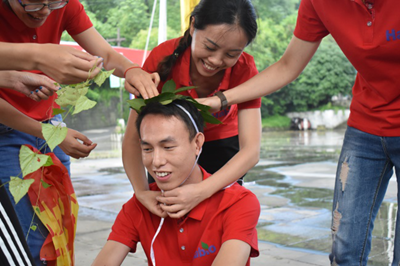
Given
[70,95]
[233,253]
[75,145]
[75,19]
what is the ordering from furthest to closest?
[75,19] < [75,145] < [233,253] < [70,95]

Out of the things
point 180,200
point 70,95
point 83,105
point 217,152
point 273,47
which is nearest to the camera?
point 83,105

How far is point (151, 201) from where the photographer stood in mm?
2340

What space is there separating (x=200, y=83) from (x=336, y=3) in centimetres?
74

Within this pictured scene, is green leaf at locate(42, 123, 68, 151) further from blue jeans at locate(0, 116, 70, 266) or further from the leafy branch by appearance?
blue jeans at locate(0, 116, 70, 266)

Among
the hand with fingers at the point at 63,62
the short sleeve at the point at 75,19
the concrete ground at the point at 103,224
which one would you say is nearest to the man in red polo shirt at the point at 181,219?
the hand with fingers at the point at 63,62

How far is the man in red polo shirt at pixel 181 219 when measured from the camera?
2.23 m

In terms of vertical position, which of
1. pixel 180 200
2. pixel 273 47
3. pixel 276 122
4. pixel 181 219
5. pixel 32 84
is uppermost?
pixel 32 84

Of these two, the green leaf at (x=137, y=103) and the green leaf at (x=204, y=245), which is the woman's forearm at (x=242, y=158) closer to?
the green leaf at (x=204, y=245)

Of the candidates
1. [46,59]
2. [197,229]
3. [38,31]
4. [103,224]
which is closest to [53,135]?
[46,59]

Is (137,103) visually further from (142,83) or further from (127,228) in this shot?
(127,228)

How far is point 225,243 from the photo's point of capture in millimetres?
2162

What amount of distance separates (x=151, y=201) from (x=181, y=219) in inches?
5.8

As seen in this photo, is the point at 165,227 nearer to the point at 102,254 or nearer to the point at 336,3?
the point at 102,254

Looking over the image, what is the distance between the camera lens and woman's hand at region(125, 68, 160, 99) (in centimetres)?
226
